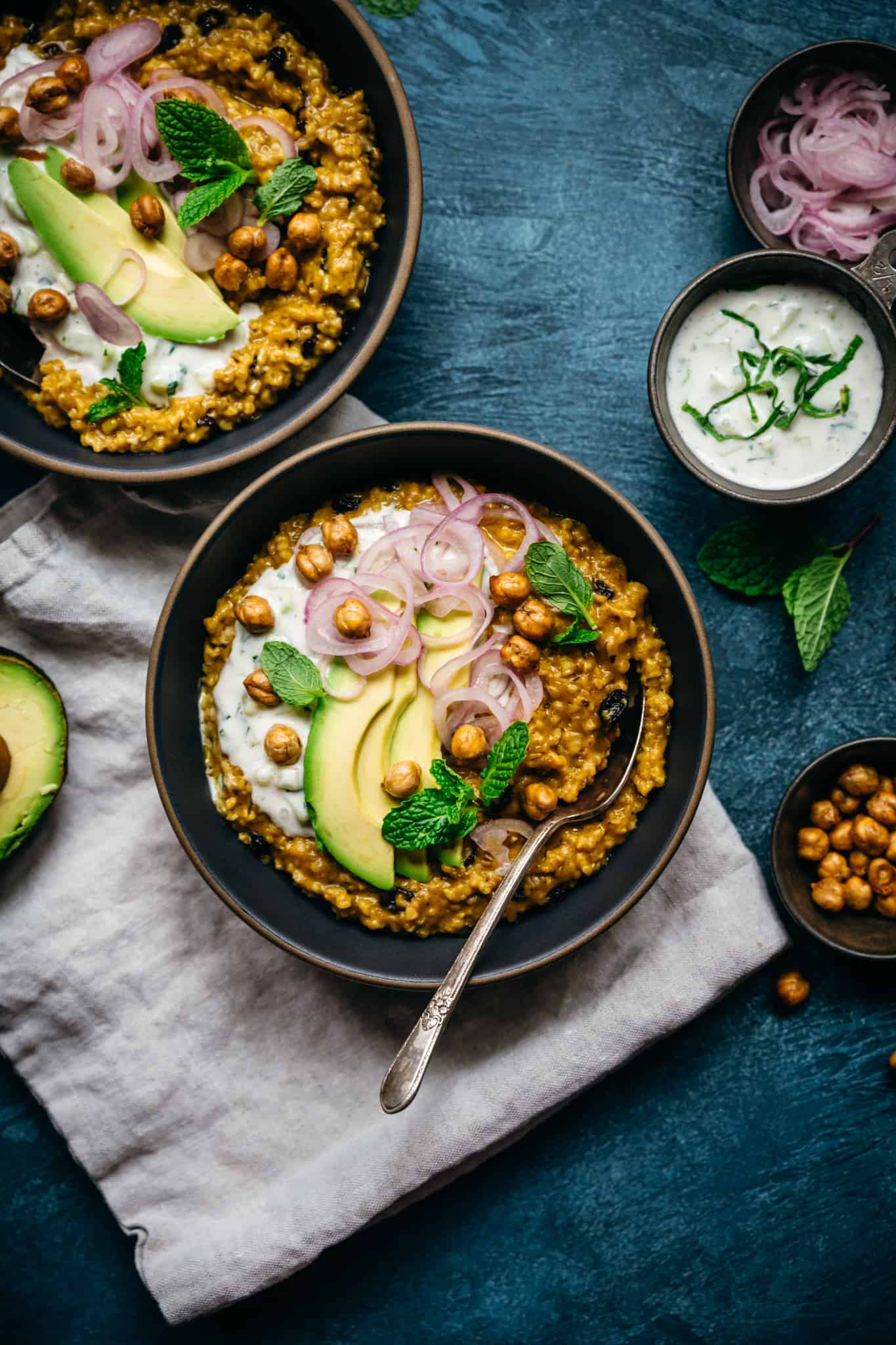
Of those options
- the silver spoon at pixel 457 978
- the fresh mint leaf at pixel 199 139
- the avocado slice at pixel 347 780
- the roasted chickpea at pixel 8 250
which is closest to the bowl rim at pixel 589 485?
the silver spoon at pixel 457 978

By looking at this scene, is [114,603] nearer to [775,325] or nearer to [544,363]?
[544,363]

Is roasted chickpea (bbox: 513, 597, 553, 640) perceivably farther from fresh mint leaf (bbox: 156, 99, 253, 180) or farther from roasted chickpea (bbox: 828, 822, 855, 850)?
fresh mint leaf (bbox: 156, 99, 253, 180)

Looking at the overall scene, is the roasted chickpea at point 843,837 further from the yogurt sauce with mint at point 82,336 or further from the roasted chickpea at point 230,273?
the roasted chickpea at point 230,273

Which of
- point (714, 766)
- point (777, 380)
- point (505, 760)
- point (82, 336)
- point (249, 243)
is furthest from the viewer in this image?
point (714, 766)

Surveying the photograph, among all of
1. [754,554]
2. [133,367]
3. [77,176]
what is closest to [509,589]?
[754,554]

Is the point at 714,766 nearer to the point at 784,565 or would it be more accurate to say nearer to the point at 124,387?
the point at 784,565

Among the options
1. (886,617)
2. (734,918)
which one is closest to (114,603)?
(734,918)
